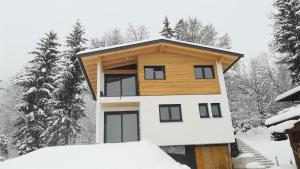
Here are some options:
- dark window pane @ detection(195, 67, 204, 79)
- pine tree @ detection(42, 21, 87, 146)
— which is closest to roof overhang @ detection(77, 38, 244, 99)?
dark window pane @ detection(195, 67, 204, 79)

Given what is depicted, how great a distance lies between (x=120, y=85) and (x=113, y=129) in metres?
3.00

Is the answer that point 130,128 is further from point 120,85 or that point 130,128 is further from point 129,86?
point 120,85

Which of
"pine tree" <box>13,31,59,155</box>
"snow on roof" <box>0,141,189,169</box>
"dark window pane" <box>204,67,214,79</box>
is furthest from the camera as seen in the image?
"pine tree" <box>13,31,59,155</box>

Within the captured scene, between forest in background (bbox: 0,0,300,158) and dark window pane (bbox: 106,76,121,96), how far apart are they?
8341mm

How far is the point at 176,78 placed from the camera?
17.2 m

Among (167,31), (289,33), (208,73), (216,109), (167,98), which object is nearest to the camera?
(167,98)

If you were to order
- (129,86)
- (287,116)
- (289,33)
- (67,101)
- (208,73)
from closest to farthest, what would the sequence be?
(287,116)
(129,86)
(208,73)
(289,33)
(67,101)

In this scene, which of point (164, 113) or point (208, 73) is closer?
point (164, 113)

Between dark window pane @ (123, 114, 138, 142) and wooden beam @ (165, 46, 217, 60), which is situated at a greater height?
wooden beam @ (165, 46, 217, 60)

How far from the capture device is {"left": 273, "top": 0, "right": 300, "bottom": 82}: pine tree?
22859mm

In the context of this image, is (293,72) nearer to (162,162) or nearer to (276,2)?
(276,2)

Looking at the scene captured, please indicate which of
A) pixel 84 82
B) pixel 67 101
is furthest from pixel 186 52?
pixel 84 82

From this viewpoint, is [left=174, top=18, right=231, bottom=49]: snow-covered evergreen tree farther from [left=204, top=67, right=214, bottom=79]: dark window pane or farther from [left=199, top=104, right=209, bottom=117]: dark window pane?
[left=199, top=104, right=209, bottom=117]: dark window pane

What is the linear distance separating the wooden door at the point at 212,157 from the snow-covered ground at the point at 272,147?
3.57m
